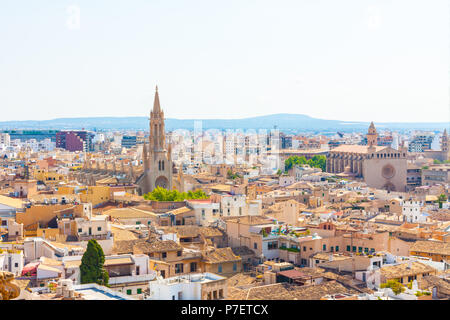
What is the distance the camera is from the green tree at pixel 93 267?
720 centimetres

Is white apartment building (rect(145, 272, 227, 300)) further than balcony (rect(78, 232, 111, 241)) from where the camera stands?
No

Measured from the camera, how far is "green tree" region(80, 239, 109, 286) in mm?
7203

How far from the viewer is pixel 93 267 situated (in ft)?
24.0

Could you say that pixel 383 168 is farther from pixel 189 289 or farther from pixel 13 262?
pixel 189 289

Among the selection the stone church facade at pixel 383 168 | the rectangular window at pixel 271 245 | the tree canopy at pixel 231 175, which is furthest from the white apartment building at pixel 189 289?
the stone church facade at pixel 383 168

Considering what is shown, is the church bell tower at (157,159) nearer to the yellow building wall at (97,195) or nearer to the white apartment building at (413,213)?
the yellow building wall at (97,195)

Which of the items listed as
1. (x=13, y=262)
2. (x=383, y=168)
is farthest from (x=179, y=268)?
(x=383, y=168)

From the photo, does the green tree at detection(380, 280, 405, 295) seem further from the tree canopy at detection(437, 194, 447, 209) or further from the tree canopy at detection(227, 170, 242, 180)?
the tree canopy at detection(227, 170, 242, 180)

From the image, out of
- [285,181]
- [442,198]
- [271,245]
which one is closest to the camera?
[271,245]

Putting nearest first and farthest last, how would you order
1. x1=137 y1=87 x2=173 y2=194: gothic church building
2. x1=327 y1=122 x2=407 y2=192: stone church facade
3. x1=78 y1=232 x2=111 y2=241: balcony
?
x1=78 y1=232 x2=111 y2=241: balcony < x1=137 y1=87 x2=173 y2=194: gothic church building < x1=327 y1=122 x2=407 y2=192: stone church facade

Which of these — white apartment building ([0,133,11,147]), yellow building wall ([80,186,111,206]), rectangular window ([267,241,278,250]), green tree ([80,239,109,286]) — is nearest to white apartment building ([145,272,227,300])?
green tree ([80,239,109,286])
